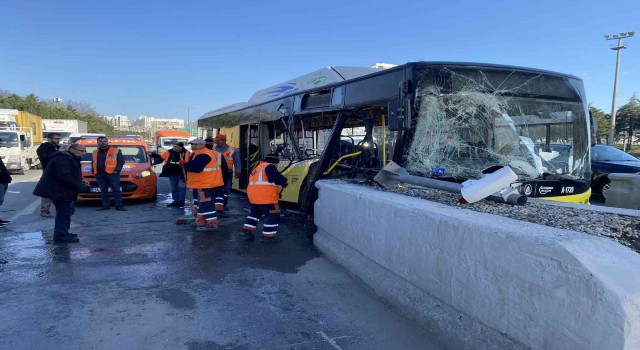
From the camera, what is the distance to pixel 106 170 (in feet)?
31.3

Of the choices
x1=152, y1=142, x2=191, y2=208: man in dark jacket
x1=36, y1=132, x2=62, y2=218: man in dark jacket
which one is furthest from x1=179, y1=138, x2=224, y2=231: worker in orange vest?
x1=36, y1=132, x2=62, y2=218: man in dark jacket

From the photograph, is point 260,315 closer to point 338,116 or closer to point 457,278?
point 457,278

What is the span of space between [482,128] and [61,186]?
5864 mm

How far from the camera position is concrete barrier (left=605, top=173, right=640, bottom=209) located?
835cm

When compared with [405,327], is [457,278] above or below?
above

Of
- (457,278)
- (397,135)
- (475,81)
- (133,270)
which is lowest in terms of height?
(133,270)

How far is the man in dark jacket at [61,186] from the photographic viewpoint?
6.38 metres

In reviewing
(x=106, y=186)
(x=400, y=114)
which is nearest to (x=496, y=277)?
(x=400, y=114)

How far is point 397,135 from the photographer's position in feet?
18.0

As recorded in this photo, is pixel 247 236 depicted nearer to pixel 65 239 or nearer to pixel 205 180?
pixel 205 180

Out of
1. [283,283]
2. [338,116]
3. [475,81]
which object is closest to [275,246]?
[283,283]

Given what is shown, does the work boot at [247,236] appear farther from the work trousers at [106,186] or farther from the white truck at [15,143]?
the white truck at [15,143]

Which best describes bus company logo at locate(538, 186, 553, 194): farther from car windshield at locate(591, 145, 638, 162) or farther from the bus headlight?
the bus headlight

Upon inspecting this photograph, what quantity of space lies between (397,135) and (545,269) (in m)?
3.26
